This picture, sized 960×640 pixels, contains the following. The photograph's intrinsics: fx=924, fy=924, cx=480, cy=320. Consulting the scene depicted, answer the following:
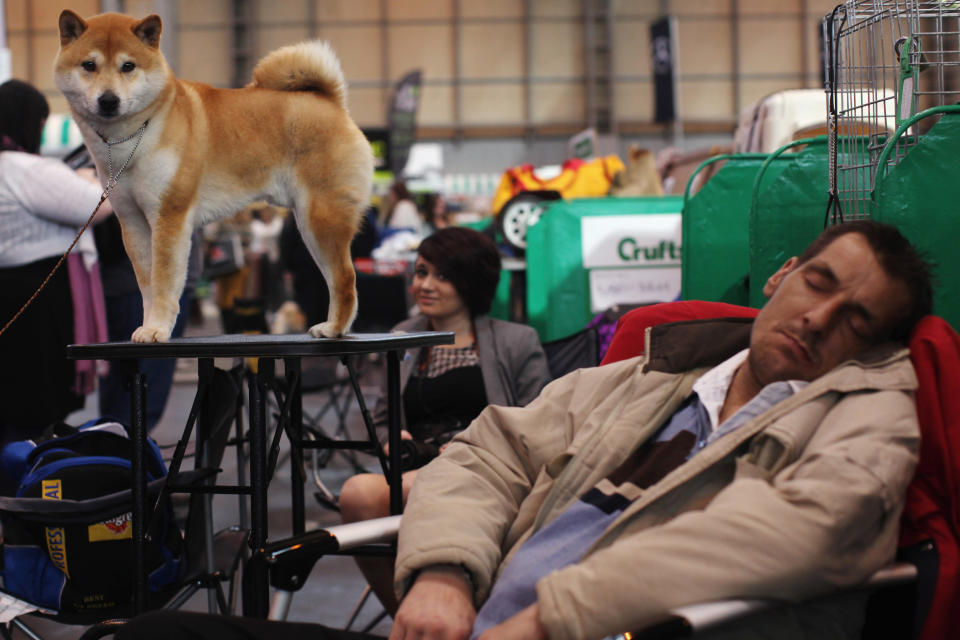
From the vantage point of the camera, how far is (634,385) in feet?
4.89

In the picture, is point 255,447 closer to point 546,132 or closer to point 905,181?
point 905,181

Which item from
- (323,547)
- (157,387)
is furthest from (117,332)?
(323,547)

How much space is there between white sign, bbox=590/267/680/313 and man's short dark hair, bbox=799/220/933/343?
9.43ft

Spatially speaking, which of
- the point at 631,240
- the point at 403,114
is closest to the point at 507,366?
the point at 631,240

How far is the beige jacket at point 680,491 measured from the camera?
1.10m

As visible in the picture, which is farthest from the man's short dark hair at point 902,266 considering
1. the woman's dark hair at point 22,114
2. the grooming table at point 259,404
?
the woman's dark hair at point 22,114

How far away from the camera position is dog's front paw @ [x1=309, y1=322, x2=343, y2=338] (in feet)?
5.43

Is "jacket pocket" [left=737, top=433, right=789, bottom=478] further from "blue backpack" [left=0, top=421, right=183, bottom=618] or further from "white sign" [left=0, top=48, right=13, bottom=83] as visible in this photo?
"white sign" [left=0, top=48, right=13, bottom=83]

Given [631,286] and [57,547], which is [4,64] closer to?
[631,286]

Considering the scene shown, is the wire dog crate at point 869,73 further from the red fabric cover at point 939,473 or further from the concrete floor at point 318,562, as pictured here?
the concrete floor at point 318,562

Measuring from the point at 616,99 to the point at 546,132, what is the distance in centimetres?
145

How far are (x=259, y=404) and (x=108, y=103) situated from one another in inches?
22.4

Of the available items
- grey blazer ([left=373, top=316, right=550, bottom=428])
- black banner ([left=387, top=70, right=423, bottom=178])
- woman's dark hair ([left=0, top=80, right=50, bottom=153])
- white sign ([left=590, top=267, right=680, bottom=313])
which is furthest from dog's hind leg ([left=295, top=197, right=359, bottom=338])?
black banner ([left=387, top=70, right=423, bottom=178])

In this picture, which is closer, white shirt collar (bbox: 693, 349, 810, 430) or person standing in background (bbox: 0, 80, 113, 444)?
white shirt collar (bbox: 693, 349, 810, 430)
